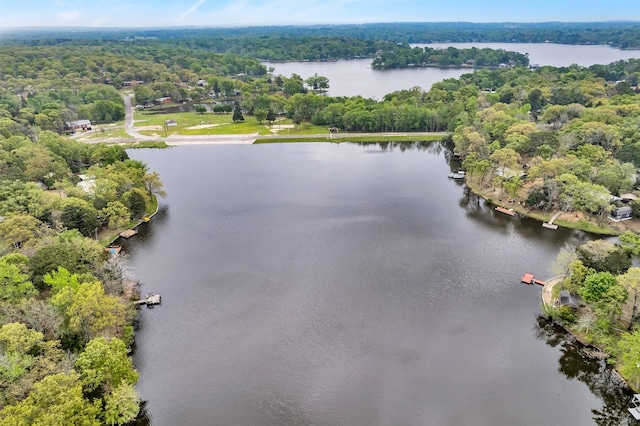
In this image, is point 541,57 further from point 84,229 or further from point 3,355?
point 3,355

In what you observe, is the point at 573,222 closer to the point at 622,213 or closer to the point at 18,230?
the point at 622,213

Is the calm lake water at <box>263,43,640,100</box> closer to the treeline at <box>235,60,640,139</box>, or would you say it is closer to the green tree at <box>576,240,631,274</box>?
the treeline at <box>235,60,640,139</box>

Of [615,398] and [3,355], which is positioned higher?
[3,355]

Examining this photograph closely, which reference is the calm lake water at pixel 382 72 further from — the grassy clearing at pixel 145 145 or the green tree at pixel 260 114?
the grassy clearing at pixel 145 145

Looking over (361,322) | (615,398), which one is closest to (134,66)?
(361,322)

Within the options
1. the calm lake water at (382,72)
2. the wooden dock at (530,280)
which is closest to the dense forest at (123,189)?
the wooden dock at (530,280)

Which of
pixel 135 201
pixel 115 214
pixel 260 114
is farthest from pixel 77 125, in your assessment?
pixel 115 214
